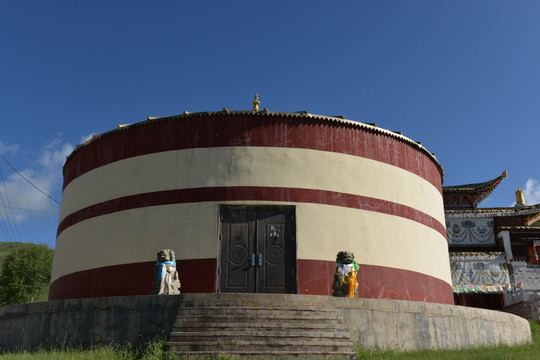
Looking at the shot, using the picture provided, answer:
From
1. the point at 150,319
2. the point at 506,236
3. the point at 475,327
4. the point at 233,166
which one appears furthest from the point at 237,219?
the point at 506,236

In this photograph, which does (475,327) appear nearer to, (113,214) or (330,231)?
(330,231)

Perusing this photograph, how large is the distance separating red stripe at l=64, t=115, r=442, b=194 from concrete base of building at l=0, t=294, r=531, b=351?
605 cm

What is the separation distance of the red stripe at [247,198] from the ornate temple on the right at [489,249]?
42.2 feet

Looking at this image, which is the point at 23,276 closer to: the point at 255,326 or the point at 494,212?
the point at 494,212

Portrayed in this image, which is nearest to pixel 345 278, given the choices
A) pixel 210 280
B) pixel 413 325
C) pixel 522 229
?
pixel 413 325

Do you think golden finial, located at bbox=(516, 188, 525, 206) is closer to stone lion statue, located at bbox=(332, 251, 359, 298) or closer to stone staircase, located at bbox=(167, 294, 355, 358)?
stone lion statue, located at bbox=(332, 251, 359, 298)

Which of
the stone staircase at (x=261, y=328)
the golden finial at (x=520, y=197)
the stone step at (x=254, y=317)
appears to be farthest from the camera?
the golden finial at (x=520, y=197)

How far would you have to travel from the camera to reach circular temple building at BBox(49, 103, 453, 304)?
14828 mm

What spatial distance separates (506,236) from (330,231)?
16934 mm

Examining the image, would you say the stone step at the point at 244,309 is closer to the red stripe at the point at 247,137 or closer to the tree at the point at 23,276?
the red stripe at the point at 247,137

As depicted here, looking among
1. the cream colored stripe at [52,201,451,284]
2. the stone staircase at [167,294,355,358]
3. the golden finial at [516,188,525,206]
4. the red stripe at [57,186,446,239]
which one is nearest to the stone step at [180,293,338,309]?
the stone staircase at [167,294,355,358]

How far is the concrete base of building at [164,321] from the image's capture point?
10.5m

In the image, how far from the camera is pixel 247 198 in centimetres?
1511

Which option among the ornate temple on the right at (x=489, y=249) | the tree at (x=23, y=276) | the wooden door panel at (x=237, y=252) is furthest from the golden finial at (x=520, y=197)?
the tree at (x=23, y=276)
